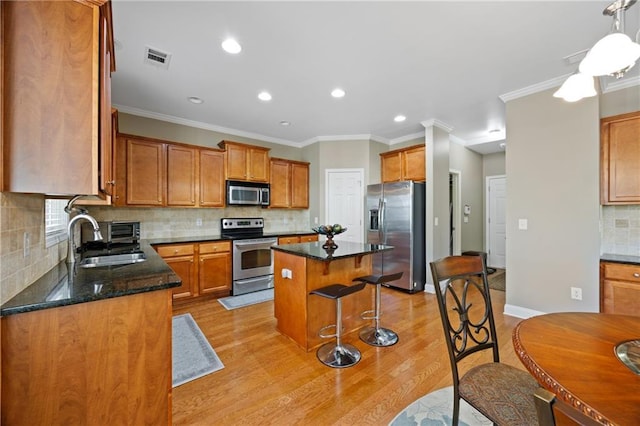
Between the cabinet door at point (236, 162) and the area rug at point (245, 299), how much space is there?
187 centimetres

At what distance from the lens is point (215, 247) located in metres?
3.91

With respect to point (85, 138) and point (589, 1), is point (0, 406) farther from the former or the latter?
point (589, 1)

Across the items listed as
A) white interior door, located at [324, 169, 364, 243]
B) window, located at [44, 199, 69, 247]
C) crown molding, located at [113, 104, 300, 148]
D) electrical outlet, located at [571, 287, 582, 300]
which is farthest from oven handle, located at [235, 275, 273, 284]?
electrical outlet, located at [571, 287, 582, 300]

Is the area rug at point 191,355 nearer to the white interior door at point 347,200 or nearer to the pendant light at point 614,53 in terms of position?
the white interior door at point 347,200

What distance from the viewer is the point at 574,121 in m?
2.83

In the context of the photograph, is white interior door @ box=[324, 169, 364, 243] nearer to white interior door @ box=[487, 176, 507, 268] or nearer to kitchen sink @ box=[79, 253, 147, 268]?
white interior door @ box=[487, 176, 507, 268]

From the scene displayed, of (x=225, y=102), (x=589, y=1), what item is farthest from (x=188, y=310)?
(x=589, y=1)

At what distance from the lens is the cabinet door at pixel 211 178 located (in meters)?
4.09

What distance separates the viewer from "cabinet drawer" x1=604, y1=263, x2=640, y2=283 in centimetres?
247

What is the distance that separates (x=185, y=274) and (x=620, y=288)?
484 cm

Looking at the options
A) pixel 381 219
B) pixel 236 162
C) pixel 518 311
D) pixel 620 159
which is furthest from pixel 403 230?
pixel 236 162

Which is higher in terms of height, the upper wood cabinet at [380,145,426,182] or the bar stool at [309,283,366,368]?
the upper wood cabinet at [380,145,426,182]

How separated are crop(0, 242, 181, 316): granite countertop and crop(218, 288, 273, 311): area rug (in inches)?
75.2

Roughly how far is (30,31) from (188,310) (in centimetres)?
A: 312
